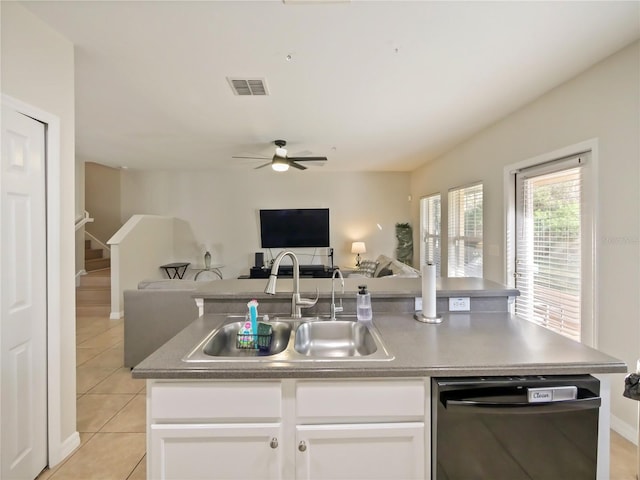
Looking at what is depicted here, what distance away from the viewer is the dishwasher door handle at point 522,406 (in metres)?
1.10

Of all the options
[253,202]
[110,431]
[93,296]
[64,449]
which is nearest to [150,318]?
[110,431]

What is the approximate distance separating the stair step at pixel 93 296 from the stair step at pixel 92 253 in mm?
1360

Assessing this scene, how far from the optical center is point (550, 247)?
2.74 m

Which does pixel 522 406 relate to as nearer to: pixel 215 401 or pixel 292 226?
pixel 215 401

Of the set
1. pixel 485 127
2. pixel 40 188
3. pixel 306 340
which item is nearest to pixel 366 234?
pixel 485 127

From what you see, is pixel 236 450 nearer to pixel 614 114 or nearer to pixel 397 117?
pixel 614 114

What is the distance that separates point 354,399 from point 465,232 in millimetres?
3760

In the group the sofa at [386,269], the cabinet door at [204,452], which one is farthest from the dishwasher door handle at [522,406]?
the sofa at [386,269]

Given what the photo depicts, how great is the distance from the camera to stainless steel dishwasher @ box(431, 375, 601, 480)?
44.1 inches

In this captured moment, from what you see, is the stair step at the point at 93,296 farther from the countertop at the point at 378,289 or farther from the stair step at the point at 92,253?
the countertop at the point at 378,289

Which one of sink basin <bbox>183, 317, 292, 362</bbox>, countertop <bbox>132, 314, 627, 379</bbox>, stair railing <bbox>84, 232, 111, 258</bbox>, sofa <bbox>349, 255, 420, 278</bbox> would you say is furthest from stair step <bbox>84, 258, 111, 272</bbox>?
countertop <bbox>132, 314, 627, 379</bbox>

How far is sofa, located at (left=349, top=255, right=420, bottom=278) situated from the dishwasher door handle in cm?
241

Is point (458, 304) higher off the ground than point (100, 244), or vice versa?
point (100, 244)

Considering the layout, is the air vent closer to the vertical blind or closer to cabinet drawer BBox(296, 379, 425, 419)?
cabinet drawer BBox(296, 379, 425, 419)
